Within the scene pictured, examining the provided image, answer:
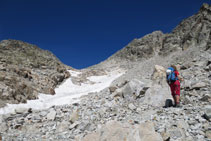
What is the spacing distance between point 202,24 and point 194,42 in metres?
6.47

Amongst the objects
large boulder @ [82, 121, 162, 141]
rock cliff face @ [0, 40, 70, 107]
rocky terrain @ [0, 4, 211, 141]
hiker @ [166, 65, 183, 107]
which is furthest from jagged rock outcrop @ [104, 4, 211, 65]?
rock cliff face @ [0, 40, 70, 107]

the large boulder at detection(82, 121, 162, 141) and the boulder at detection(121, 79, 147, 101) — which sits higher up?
the boulder at detection(121, 79, 147, 101)

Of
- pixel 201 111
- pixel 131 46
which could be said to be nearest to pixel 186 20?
pixel 131 46

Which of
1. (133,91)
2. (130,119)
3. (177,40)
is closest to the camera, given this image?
(130,119)

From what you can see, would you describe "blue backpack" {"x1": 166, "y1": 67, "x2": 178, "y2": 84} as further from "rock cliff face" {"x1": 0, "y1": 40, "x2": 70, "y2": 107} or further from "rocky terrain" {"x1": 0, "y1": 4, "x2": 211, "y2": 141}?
"rock cliff face" {"x1": 0, "y1": 40, "x2": 70, "y2": 107}

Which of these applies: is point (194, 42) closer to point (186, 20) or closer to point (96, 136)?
point (186, 20)

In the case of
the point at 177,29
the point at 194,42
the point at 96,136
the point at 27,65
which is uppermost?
the point at 177,29

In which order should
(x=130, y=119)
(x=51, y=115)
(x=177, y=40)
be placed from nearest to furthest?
(x=130, y=119), (x=51, y=115), (x=177, y=40)

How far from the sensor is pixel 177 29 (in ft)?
164

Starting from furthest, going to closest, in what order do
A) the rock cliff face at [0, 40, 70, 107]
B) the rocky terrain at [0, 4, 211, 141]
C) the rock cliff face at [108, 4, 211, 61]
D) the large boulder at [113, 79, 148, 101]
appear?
the rock cliff face at [108, 4, 211, 61], the rock cliff face at [0, 40, 70, 107], the large boulder at [113, 79, 148, 101], the rocky terrain at [0, 4, 211, 141]

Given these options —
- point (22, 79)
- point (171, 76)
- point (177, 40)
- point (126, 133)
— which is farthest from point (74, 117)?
point (177, 40)

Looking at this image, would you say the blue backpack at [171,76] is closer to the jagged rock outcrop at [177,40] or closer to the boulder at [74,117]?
the boulder at [74,117]

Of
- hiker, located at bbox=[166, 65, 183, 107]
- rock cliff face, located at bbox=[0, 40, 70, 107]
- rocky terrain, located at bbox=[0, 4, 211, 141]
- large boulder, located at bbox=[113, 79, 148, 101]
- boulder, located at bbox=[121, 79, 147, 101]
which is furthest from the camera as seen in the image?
rock cliff face, located at bbox=[0, 40, 70, 107]

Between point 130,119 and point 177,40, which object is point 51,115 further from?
point 177,40
